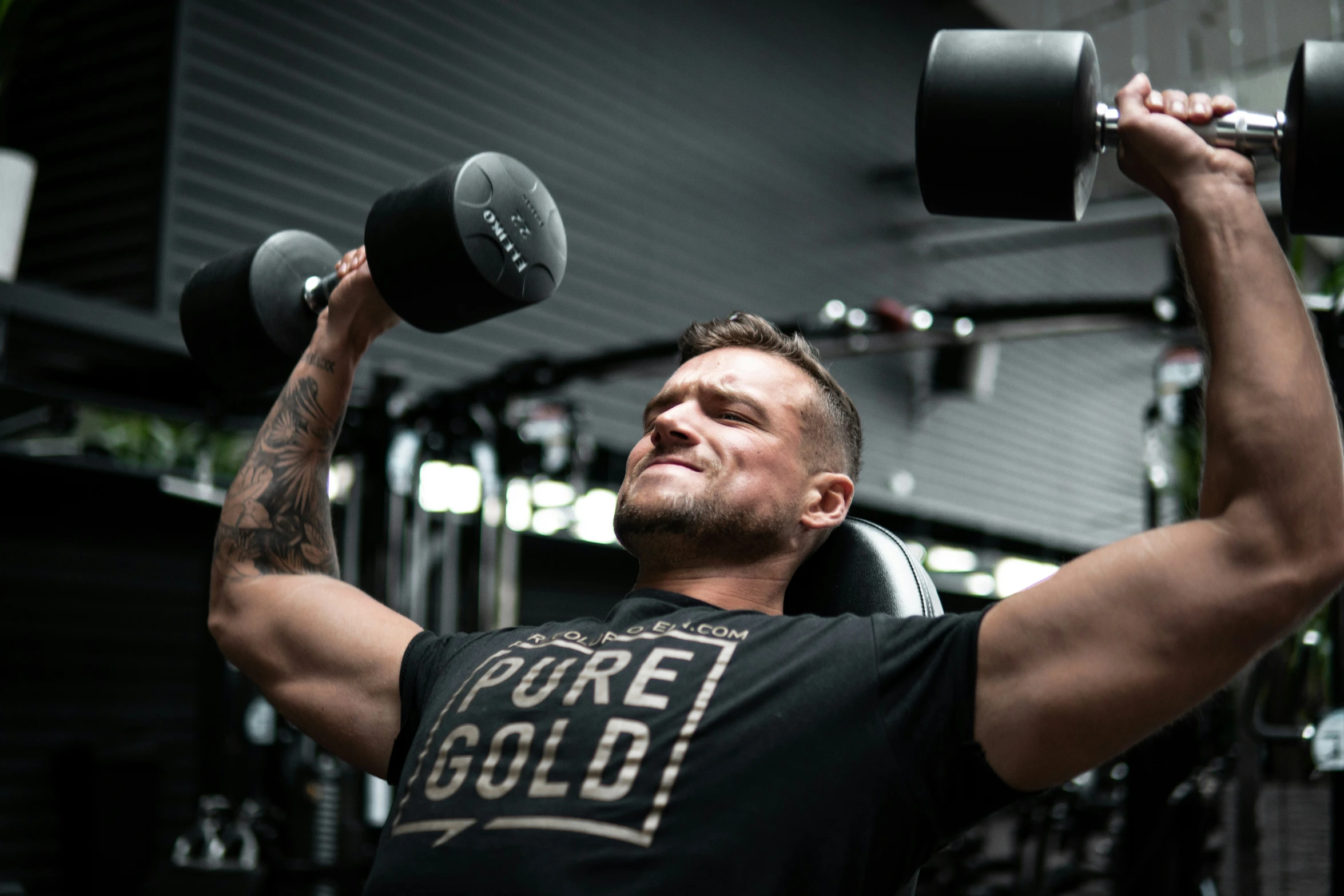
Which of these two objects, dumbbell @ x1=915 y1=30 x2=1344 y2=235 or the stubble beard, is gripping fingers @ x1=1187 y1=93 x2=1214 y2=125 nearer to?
dumbbell @ x1=915 y1=30 x2=1344 y2=235

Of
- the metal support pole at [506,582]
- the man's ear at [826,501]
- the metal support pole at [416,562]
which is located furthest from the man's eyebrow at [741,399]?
the metal support pole at [506,582]

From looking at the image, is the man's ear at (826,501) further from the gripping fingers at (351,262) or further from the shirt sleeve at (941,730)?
the gripping fingers at (351,262)

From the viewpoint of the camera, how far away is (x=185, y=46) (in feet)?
13.6

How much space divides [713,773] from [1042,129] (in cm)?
70

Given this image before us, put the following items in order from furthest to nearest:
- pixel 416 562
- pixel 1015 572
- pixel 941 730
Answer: pixel 1015 572 → pixel 416 562 → pixel 941 730

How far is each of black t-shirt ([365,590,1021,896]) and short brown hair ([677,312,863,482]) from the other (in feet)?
1.35

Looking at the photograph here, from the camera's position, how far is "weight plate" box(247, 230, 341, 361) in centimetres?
173

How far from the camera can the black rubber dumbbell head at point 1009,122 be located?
3.83ft

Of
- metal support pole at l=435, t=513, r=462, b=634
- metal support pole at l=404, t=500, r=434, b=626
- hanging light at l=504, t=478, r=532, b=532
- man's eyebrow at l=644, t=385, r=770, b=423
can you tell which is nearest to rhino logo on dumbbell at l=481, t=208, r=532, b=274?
man's eyebrow at l=644, t=385, r=770, b=423

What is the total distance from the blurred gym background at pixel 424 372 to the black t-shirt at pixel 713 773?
1316mm

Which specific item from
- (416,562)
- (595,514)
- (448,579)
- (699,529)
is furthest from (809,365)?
(595,514)

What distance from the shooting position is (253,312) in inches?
67.8

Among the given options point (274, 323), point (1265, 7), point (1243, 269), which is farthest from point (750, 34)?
point (1243, 269)

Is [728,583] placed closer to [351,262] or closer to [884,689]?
[884,689]
